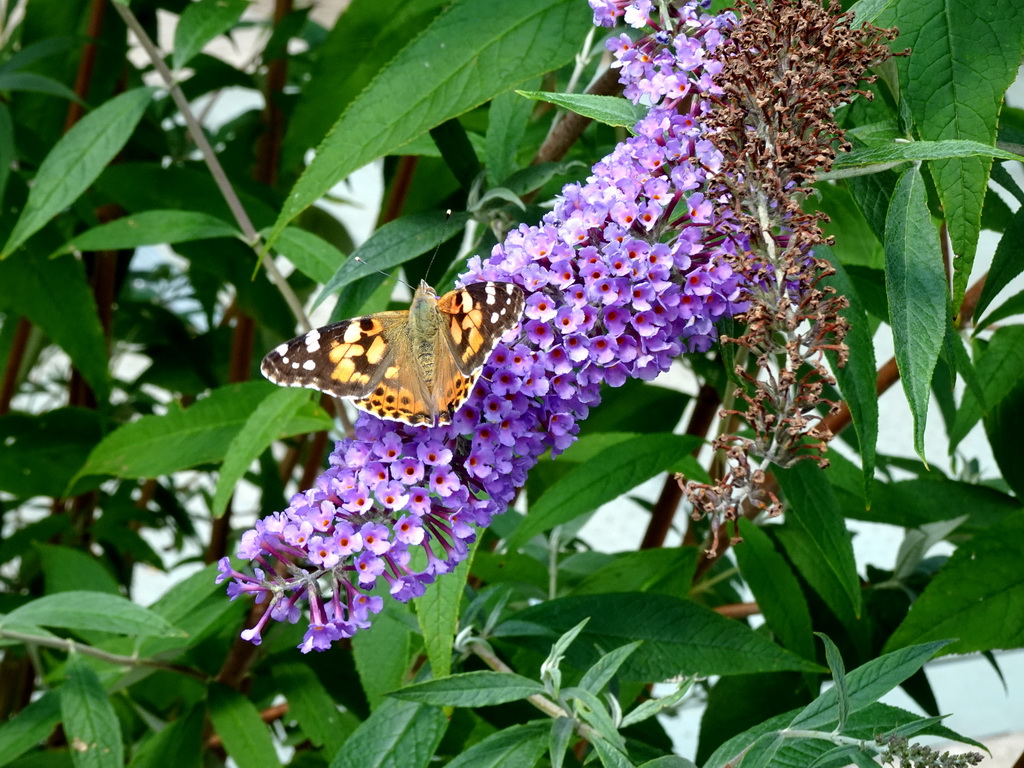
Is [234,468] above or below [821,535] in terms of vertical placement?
above

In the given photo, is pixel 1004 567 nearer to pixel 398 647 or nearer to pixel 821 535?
pixel 821 535

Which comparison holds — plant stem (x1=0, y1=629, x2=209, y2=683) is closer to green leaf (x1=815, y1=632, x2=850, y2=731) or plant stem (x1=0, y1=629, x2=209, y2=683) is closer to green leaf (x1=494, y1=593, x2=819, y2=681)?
green leaf (x1=494, y1=593, x2=819, y2=681)

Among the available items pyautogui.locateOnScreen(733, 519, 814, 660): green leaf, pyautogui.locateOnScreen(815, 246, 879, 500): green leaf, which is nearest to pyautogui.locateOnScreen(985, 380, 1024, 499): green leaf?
pyautogui.locateOnScreen(733, 519, 814, 660): green leaf

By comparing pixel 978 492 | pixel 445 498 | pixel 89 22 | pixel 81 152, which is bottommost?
pixel 978 492

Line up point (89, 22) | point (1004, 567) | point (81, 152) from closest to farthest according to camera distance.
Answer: point (1004, 567) < point (81, 152) < point (89, 22)

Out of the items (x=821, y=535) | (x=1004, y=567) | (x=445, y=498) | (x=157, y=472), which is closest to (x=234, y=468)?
(x=157, y=472)

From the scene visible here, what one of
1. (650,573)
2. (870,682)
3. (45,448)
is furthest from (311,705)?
(870,682)
